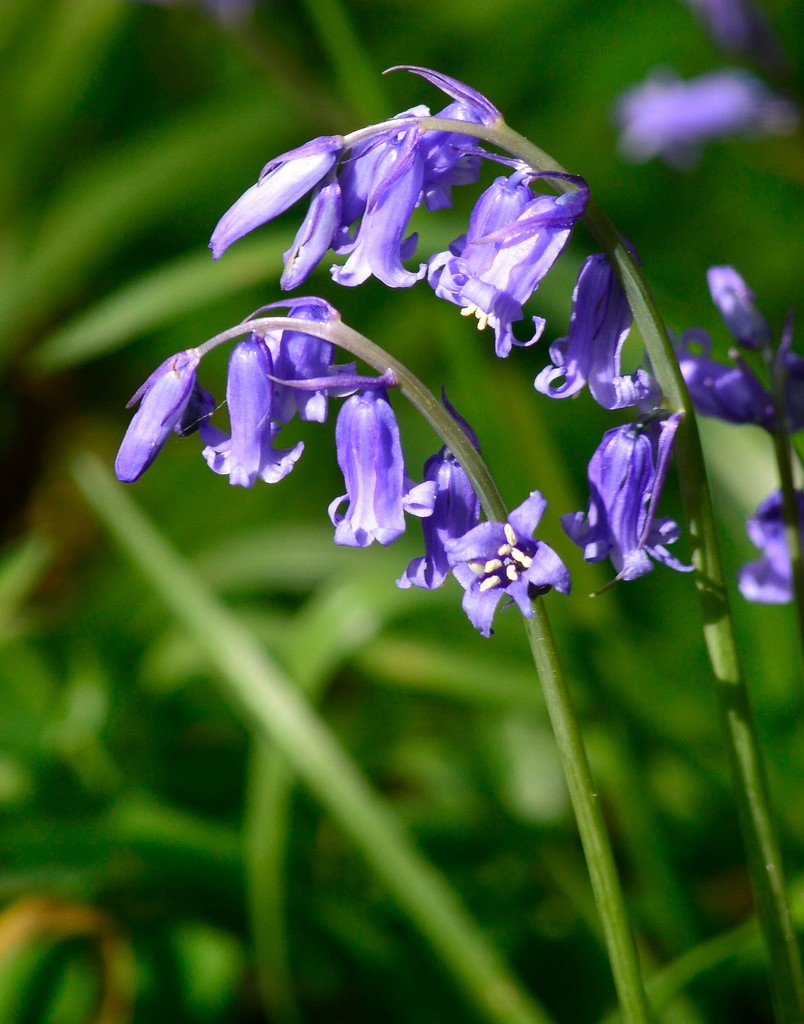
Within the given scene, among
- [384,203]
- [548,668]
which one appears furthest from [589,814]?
[384,203]

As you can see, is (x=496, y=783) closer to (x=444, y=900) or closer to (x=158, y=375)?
(x=444, y=900)

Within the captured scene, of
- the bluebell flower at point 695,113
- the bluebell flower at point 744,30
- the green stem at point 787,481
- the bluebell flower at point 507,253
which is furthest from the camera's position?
the bluebell flower at point 695,113

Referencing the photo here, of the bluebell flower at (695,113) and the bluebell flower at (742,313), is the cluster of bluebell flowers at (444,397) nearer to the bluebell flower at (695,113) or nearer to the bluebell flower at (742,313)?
the bluebell flower at (742,313)

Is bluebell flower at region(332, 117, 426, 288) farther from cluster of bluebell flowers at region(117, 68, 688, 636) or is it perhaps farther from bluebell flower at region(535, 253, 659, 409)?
bluebell flower at region(535, 253, 659, 409)

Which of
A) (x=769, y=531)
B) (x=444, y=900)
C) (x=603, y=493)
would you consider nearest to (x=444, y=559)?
(x=603, y=493)

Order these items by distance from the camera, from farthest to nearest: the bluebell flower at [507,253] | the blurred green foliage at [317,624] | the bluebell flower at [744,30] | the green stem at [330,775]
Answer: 1. the bluebell flower at [744,30]
2. the blurred green foliage at [317,624]
3. the green stem at [330,775]
4. the bluebell flower at [507,253]

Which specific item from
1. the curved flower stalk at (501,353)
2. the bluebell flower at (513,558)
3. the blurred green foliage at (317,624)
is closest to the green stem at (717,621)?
the curved flower stalk at (501,353)

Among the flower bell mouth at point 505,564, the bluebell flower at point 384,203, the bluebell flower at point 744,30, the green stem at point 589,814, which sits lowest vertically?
the green stem at point 589,814

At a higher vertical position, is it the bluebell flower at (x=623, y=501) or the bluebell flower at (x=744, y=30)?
the bluebell flower at (x=744, y=30)
